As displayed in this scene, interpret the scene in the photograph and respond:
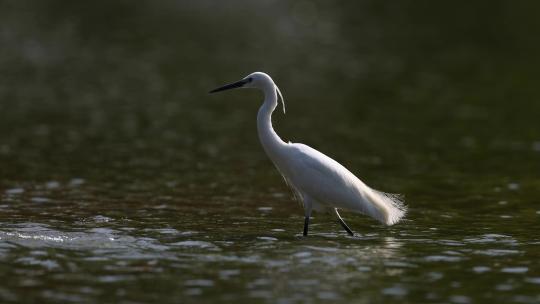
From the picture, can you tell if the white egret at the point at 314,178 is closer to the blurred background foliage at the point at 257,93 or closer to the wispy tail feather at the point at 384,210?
the wispy tail feather at the point at 384,210

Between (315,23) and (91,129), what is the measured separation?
35.9 metres

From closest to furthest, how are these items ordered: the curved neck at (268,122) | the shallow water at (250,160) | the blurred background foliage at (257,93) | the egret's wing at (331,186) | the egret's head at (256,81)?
the shallow water at (250,160) → the egret's wing at (331,186) → the curved neck at (268,122) → the egret's head at (256,81) → the blurred background foliage at (257,93)

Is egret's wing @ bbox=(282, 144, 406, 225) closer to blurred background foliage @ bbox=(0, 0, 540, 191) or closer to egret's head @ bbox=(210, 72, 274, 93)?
egret's head @ bbox=(210, 72, 274, 93)

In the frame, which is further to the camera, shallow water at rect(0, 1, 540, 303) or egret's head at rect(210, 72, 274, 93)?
egret's head at rect(210, 72, 274, 93)

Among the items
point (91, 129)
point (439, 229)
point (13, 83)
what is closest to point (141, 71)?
point (13, 83)

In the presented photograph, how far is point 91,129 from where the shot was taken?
2766cm

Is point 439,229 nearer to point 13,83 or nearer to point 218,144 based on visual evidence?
point 218,144

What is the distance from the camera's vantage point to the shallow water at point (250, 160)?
12.1 m

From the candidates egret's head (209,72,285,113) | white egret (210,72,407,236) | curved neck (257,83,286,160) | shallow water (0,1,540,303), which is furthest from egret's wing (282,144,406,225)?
egret's head (209,72,285,113)

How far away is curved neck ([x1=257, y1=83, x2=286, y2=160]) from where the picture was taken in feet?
49.6

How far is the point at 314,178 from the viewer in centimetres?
1498

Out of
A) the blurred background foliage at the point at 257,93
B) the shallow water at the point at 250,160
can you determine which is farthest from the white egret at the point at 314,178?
the blurred background foliage at the point at 257,93

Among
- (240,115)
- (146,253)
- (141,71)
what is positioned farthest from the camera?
(141,71)

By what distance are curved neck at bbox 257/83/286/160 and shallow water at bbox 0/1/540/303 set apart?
138 centimetres
